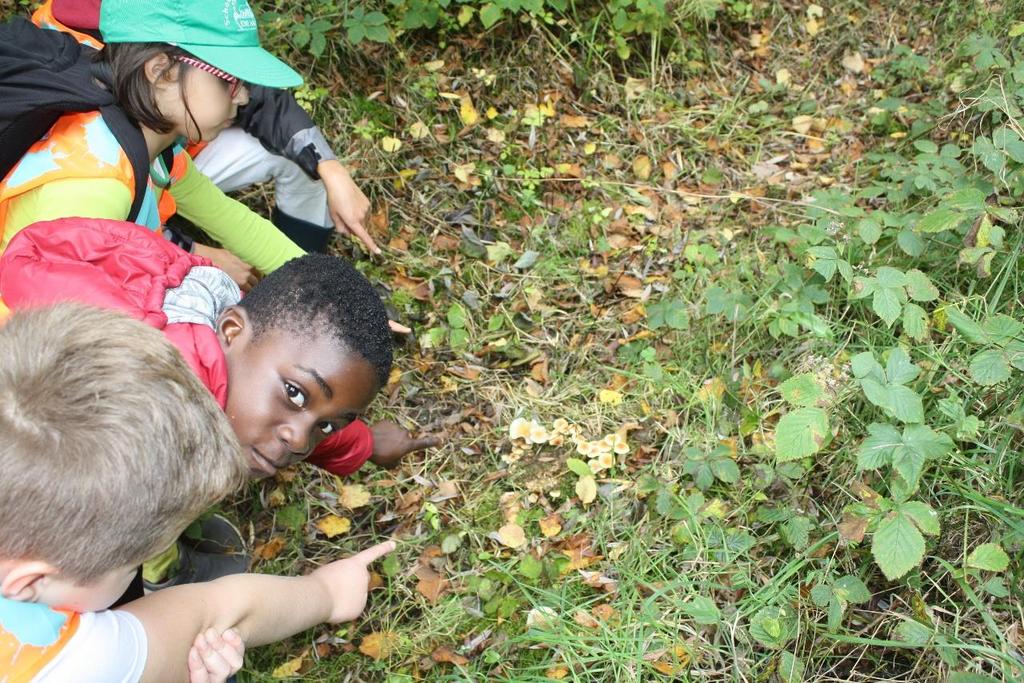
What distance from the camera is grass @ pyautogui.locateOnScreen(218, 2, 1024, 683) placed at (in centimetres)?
223

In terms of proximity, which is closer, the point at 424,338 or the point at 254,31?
the point at 254,31

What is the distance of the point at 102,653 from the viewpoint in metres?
1.59

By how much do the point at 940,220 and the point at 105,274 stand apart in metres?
2.43

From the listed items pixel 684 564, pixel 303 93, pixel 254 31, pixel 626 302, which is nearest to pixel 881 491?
pixel 684 564

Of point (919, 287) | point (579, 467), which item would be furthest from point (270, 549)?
point (919, 287)

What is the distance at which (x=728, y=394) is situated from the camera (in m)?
2.84

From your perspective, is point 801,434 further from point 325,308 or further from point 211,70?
point 211,70

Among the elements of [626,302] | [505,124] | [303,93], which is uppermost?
[303,93]

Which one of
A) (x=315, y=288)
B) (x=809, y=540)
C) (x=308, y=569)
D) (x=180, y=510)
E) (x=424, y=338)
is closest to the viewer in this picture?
(x=180, y=510)

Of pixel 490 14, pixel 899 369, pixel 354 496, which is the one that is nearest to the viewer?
pixel 899 369

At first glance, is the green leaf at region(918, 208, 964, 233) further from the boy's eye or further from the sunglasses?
the sunglasses

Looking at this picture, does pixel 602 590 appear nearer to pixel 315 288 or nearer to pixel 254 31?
pixel 315 288

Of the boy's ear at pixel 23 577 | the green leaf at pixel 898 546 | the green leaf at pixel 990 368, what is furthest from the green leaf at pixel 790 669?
the boy's ear at pixel 23 577

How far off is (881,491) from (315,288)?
171cm
